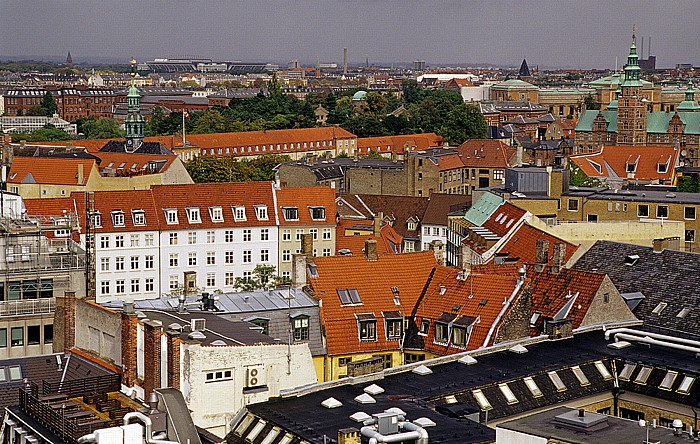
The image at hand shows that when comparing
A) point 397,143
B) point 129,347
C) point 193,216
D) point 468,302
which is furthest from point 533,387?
point 397,143

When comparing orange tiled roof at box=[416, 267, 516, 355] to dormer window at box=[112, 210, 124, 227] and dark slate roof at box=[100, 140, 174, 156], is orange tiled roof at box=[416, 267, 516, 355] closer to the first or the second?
dormer window at box=[112, 210, 124, 227]

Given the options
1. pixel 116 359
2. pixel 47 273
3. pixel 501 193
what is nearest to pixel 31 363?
pixel 116 359

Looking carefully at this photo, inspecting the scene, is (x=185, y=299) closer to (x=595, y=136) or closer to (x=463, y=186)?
(x=463, y=186)

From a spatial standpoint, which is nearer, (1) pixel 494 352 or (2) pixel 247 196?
(1) pixel 494 352

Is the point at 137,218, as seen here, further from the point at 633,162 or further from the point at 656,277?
the point at 633,162

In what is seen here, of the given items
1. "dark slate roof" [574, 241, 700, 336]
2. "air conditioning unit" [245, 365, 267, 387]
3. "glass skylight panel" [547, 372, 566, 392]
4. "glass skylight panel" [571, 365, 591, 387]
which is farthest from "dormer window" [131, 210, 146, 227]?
"glass skylight panel" [547, 372, 566, 392]
